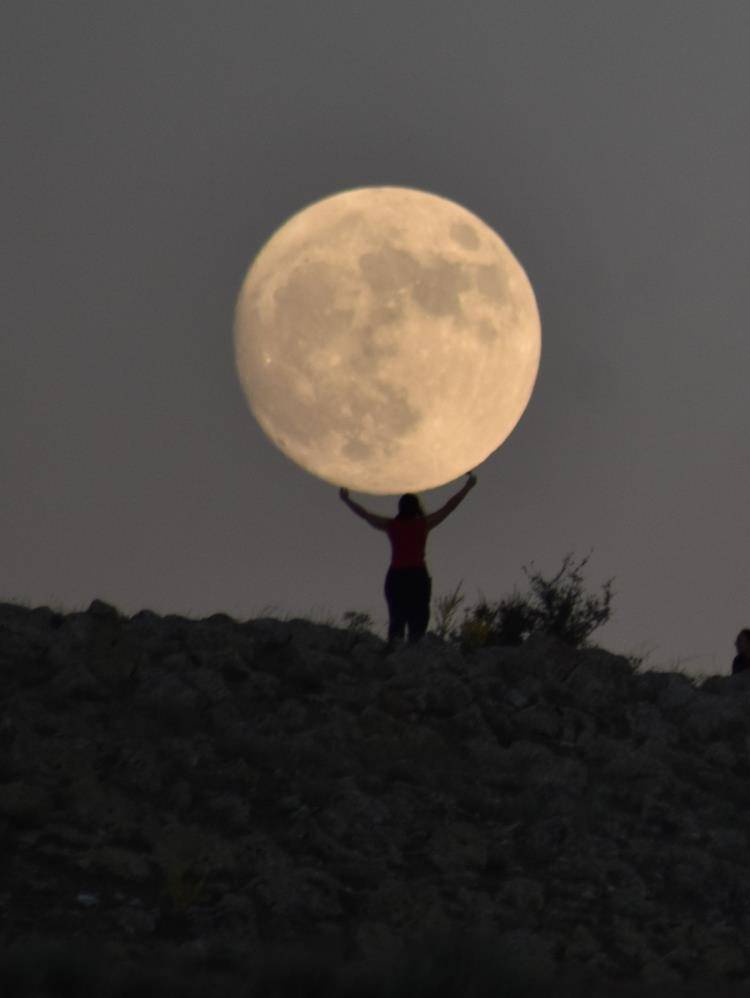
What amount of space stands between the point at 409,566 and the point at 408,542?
24cm

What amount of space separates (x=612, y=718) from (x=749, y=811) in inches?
72.2

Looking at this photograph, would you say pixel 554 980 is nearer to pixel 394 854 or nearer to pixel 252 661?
pixel 394 854

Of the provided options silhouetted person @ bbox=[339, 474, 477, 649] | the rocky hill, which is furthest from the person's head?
Result: the rocky hill

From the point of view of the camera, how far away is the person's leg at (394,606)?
21.4m

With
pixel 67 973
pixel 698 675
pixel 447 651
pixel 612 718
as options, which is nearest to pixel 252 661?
pixel 447 651

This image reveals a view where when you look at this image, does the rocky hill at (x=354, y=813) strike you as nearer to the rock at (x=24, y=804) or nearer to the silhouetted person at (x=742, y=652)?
the rock at (x=24, y=804)

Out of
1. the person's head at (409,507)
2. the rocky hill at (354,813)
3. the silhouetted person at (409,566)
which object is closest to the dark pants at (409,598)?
the silhouetted person at (409,566)

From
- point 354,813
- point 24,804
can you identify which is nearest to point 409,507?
point 354,813

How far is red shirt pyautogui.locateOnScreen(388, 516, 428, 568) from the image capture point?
21.4 metres

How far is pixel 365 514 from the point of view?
22.0 m

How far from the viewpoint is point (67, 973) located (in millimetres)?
11438

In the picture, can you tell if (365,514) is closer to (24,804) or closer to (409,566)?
(409,566)

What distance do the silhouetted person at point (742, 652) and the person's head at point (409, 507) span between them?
4.85m

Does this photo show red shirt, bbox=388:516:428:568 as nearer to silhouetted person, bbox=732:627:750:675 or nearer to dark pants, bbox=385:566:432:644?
dark pants, bbox=385:566:432:644
